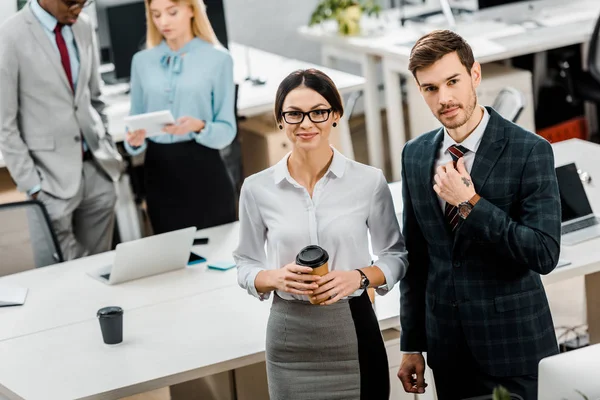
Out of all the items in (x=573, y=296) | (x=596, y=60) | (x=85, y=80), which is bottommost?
(x=573, y=296)

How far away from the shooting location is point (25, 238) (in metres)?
3.59

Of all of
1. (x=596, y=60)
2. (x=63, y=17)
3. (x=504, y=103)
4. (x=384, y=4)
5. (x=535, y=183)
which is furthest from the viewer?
(x=384, y=4)

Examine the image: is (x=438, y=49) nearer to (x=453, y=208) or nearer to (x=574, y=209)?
(x=453, y=208)

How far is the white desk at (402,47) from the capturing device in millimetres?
5715

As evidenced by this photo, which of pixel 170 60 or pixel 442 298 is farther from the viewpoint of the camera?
pixel 170 60

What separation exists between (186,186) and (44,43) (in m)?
0.77

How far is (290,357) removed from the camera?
2.35m

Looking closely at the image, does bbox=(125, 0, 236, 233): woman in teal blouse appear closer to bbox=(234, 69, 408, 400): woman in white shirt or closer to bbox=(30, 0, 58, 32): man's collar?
bbox=(30, 0, 58, 32): man's collar

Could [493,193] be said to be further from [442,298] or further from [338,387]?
[338,387]

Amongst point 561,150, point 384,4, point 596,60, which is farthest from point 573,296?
point 384,4

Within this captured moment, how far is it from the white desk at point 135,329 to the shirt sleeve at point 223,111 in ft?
1.91

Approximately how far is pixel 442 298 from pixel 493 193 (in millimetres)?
279

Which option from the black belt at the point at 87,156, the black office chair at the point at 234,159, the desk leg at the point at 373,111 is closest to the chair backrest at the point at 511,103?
the black office chair at the point at 234,159

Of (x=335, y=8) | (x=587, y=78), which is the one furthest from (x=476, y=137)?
(x=335, y=8)
